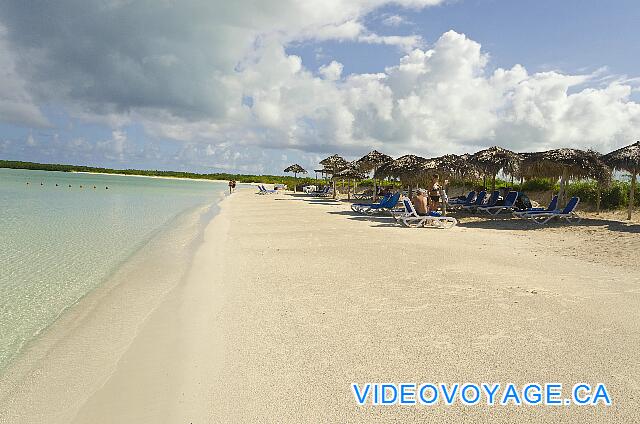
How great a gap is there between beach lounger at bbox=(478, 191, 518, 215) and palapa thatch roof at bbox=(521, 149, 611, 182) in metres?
1.50

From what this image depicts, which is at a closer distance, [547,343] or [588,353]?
[588,353]

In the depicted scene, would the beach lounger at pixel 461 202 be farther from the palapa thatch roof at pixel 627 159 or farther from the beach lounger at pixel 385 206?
the palapa thatch roof at pixel 627 159

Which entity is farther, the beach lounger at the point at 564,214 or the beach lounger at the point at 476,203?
the beach lounger at the point at 476,203

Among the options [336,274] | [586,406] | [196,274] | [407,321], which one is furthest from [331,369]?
[196,274]

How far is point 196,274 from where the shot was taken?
6.11 meters

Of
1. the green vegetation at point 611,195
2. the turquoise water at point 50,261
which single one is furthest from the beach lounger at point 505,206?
the turquoise water at point 50,261

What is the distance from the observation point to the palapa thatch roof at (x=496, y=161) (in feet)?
50.5

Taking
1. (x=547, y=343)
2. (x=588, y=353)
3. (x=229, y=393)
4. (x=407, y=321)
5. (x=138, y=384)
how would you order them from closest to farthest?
(x=229, y=393) < (x=138, y=384) < (x=588, y=353) < (x=547, y=343) < (x=407, y=321)

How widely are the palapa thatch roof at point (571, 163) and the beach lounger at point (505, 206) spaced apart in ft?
4.93

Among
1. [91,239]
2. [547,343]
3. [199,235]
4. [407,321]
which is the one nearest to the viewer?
[547,343]

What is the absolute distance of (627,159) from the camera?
1214 cm

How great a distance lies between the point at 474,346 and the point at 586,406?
0.90 meters

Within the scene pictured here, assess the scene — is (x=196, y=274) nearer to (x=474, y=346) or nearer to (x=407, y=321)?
(x=407, y=321)

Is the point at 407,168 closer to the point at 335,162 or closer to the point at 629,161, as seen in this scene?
the point at 629,161
